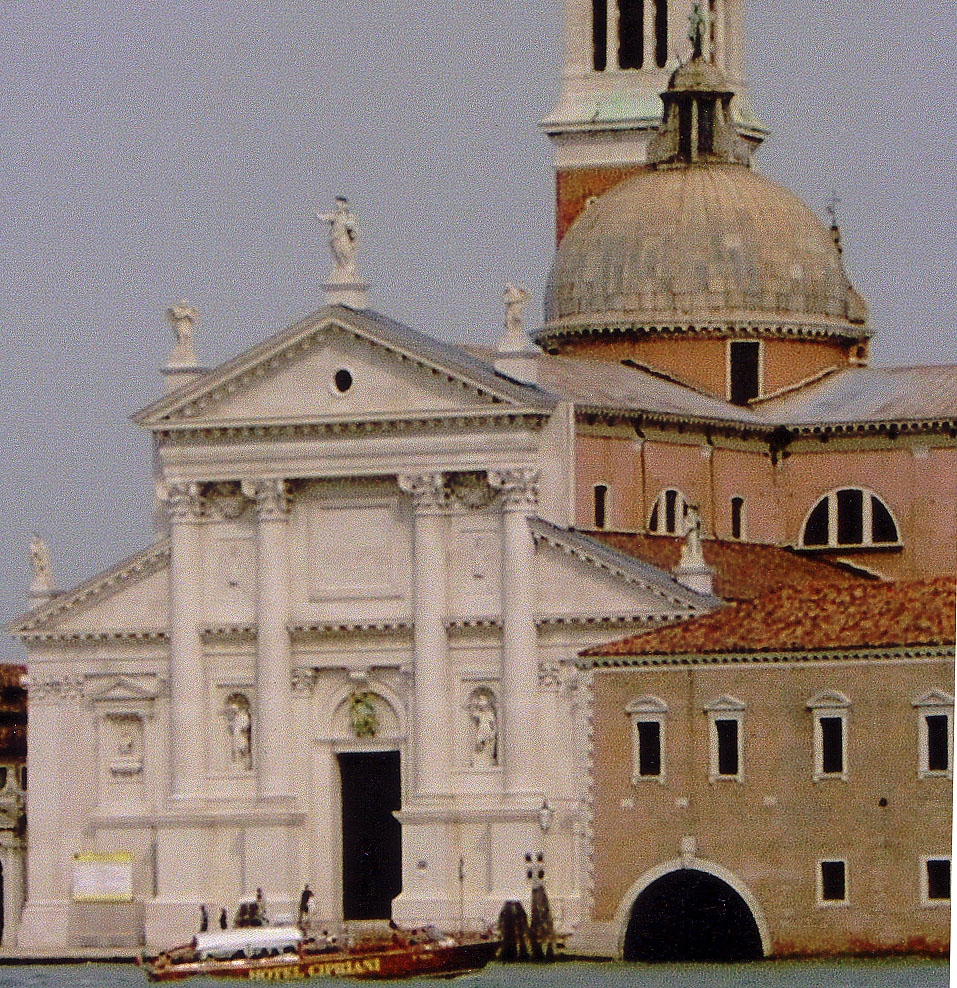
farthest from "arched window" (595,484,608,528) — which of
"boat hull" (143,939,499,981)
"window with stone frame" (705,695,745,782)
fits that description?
"boat hull" (143,939,499,981)

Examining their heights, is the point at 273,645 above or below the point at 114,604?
below

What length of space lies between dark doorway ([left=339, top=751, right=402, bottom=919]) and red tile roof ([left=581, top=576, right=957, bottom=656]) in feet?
13.8

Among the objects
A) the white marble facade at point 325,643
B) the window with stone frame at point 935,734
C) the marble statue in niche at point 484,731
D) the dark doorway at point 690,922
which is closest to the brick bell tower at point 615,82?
the white marble facade at point 325,643

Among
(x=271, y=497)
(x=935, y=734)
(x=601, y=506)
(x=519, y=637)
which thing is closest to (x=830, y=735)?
(x=935, y=734)

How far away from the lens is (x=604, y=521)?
52.9 m

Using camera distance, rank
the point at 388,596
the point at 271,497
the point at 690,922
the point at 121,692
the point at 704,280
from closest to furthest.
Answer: the point at 690,922 → the point at 388,596 → the point at 271,497 → the point at 121,692 → the point at 704,280

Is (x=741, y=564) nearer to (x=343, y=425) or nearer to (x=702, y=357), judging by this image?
(x=702, y=357)

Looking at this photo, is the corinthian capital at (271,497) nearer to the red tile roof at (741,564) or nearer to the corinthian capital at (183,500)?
the corinthian capital at (183,500)

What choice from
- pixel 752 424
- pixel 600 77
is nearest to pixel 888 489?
pixel 752 424

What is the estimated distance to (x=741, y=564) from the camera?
53.2 metres

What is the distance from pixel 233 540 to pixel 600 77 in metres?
11.7

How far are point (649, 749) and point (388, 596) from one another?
453 cm

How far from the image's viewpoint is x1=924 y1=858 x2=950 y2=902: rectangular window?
45.6 metres

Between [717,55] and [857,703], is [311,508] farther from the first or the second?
[717,55]
